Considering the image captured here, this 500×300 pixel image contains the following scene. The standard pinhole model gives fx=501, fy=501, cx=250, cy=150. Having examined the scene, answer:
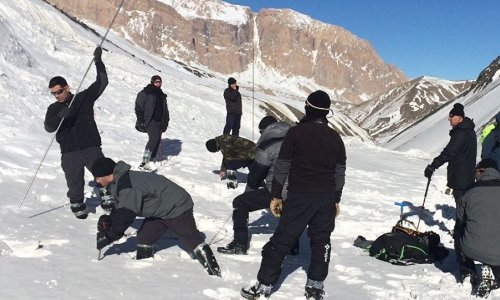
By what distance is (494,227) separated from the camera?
6.32 m

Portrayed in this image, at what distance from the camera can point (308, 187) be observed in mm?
5660

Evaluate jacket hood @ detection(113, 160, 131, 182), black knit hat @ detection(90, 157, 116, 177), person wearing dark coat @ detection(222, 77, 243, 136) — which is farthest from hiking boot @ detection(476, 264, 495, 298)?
person wearing dark coat @ detection(222, 77, 243, 136)

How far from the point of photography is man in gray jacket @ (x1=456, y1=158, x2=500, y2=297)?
20.7ft

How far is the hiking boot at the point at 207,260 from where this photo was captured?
648cm

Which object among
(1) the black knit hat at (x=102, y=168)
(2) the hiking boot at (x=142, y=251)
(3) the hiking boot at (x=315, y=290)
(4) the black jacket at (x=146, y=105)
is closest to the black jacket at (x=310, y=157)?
(3) the hiking boot at (x=315, y=290)

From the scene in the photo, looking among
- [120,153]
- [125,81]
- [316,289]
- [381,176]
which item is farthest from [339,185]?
[125,81]

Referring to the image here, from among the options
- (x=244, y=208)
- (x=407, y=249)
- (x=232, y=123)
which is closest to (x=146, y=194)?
(x=244, y=208)

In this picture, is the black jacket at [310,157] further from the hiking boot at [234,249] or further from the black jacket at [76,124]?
the black jacket at [76,124]

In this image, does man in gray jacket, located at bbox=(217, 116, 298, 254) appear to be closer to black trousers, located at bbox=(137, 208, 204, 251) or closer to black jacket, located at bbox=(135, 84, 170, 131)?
black trousers, located at bbox=(137, 208, 204, 251)

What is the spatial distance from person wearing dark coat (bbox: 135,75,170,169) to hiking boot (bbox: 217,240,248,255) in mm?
5725

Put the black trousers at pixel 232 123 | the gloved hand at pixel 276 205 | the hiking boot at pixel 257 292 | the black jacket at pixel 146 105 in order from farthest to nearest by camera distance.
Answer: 1. the black trousers at pixel 232 123
2. the black jacket at pixel 146 105
3. the gloved hand at pixel 276 205
4. the hiking boot at pixel 257 292

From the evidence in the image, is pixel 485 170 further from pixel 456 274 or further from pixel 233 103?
pixel 233 103

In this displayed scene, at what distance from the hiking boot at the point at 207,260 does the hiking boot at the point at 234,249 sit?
38.3 inches

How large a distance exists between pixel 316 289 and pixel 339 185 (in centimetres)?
125
